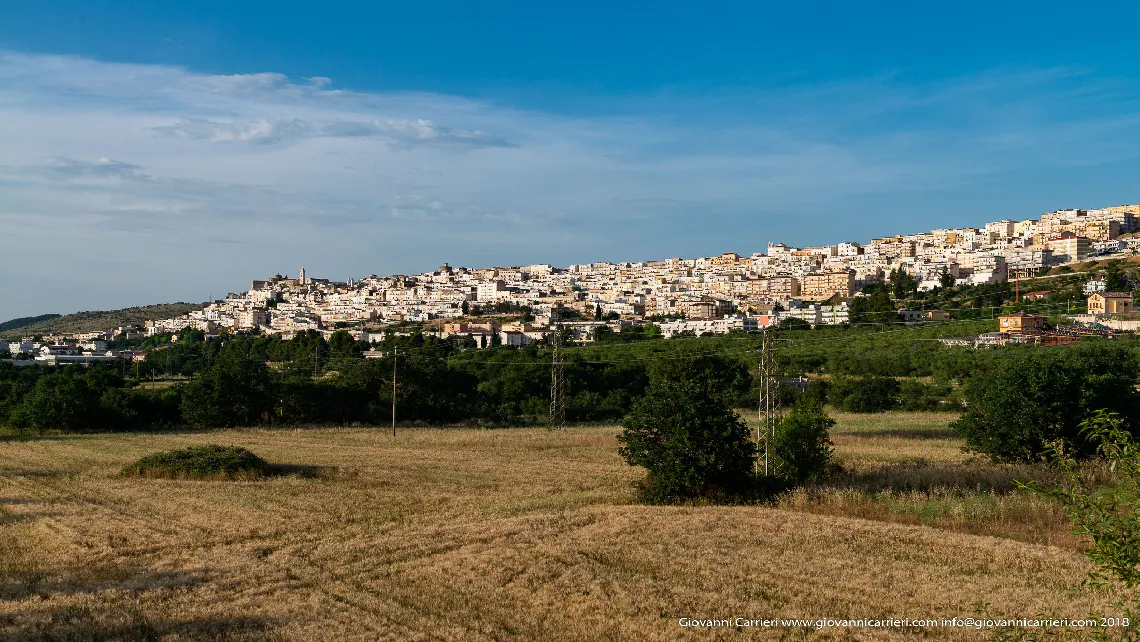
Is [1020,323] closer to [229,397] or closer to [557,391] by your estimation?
[557,391]

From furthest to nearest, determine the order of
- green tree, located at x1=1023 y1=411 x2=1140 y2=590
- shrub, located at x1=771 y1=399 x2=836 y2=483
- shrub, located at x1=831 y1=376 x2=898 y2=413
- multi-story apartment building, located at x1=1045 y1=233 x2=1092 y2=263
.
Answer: multi-story apartment building, located at x1=1045 y1=233 x2=1092 y2=263, shrub, located at x1=831 y1=376 x2=898 y2=413, shrub, located at x1=771 y1=399 x2=836 y2=483, green tree, located at x1=1023 y1=411 x2=1140 y2=590

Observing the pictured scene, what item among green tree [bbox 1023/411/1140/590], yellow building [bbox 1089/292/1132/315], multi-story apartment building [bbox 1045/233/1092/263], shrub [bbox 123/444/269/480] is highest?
multi-story apartment building [bbox 1045/233/1092/263]

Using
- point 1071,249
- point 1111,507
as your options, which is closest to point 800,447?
point 1111,507

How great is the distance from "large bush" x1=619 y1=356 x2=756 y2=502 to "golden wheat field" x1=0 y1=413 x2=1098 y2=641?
104 cm

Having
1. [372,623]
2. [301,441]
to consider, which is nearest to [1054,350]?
[301,441]

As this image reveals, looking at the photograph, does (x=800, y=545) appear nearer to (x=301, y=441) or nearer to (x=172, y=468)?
(x=172, y=468)

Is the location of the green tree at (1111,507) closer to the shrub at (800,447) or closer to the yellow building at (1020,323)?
the shrub at (800,447)

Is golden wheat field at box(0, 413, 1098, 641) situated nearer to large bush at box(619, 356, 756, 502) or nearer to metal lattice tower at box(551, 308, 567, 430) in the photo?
large bush at box(619, 356, 756, 502)

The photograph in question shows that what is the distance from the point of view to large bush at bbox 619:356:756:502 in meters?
19.9

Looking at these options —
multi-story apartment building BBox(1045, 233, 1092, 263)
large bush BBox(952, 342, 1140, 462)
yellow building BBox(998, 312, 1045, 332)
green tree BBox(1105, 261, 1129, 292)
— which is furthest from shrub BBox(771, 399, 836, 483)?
multi-story apartment building BBox(1045, 233, 1092, 263)

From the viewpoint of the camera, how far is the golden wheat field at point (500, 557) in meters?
11.2

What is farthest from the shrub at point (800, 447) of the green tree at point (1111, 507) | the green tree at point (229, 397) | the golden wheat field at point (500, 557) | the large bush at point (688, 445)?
the green tree at point (229, 397)

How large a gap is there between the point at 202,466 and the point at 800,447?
15.4 meters

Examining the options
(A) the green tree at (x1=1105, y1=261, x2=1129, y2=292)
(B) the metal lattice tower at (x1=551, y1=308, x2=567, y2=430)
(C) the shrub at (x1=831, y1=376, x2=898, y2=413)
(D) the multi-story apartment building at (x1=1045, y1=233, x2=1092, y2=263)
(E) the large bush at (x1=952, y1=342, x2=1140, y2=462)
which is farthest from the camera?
(D) the multi-story apartment building at (x1=1045, y1=233, x2=1092, y2=263)
